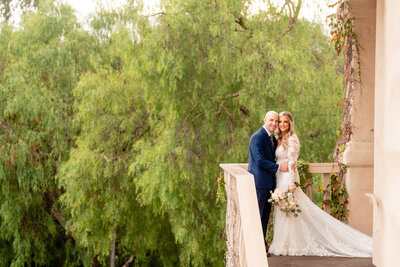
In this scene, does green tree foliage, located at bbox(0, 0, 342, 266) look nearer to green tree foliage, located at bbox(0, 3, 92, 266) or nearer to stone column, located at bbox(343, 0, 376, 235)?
green tree foliage, located at bbox(0, 3, 92, 266)

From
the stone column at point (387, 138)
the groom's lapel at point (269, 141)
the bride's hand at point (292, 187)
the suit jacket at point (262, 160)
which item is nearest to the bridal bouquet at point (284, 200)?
the bride's hand at point (292, 187)

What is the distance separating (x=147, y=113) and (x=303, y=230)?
8.04 m

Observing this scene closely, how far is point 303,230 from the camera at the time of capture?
663 centimetres

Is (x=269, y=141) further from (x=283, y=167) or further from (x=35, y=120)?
(x=35, y=120)

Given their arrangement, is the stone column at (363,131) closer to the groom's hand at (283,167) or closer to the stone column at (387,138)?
the groom's hand at (283,167)

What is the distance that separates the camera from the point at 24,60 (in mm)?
16047

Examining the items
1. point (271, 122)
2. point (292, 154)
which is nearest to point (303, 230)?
point (292, 154)

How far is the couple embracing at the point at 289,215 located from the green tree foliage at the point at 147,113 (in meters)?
5.23

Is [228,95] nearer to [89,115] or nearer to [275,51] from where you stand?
[275,51]

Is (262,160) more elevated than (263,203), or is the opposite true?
(262,160)

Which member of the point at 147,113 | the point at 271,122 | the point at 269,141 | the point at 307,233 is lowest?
the point at 307,233

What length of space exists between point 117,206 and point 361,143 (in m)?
7.97

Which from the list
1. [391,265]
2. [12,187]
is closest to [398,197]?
[391,265]

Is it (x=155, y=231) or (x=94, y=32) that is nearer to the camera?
(x=155, y=231)
